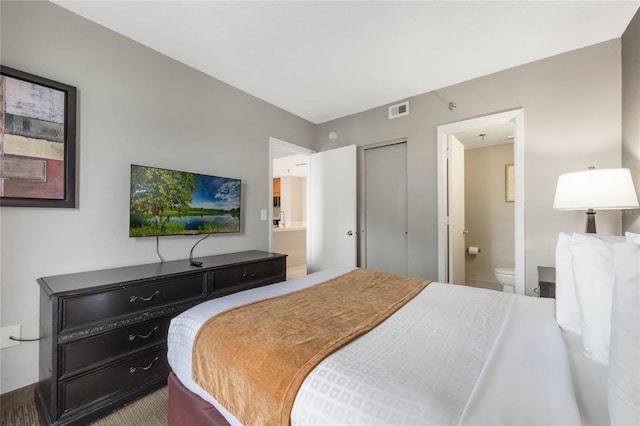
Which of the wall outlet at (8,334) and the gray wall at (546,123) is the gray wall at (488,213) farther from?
the wall outlet at (8,334)

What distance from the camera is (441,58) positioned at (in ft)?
7.88

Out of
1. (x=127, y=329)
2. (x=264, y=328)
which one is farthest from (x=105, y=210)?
(x=264, y=328)

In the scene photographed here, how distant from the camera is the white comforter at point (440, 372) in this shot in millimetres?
652

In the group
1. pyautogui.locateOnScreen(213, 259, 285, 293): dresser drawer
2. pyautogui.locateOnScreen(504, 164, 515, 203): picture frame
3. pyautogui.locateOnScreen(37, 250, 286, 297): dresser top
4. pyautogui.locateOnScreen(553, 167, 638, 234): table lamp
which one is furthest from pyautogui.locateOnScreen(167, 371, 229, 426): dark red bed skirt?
pyautogui.locateOnScreen(504, 164, 515, 203): picture frame

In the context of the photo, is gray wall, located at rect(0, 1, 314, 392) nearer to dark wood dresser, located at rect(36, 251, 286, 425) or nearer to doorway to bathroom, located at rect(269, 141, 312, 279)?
dark wood dresser, located at rect(36, 251, 286, 425)

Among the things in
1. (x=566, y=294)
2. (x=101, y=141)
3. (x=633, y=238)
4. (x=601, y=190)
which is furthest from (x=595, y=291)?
(x=101, y=141)

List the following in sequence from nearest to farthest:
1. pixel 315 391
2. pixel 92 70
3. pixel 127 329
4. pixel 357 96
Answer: pixel 315 391 < pixel 127 329 < pixel 92 70 < pixel 357 96

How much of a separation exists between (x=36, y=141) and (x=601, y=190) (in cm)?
376

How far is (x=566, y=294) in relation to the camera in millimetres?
1158

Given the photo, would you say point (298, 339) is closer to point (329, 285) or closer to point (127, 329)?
point (329, 285)

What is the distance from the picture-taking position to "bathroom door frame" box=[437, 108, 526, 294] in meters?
2.50

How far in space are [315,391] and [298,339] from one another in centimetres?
24

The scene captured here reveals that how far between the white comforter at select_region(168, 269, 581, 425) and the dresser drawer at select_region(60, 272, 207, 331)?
617 mm

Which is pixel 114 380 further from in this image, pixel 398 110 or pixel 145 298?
pixel 398 110
